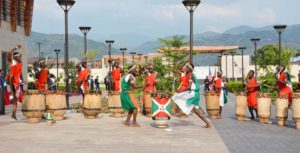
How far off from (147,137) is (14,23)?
1921 cm

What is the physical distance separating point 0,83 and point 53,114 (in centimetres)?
411

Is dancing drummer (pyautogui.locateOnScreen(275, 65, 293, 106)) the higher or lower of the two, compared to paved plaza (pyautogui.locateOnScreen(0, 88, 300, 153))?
higher

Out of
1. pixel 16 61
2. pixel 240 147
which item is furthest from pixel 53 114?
pixel 240 147

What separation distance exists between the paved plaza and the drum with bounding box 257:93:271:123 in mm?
286

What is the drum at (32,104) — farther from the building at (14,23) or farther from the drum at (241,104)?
the building at (14,23)

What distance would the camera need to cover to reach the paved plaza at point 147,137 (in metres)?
9.32

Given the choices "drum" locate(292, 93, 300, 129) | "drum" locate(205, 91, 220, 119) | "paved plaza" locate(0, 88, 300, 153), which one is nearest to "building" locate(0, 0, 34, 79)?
"paved plaza" locate(0, 88, 300, 153)

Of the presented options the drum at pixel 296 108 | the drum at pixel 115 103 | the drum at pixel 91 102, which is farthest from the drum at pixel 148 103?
the drum at pixel 296 108

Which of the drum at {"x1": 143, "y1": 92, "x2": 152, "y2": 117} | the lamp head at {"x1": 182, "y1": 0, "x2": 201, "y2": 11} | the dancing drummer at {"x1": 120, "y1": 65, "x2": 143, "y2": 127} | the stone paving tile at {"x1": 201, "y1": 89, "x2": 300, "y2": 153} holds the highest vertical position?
the lamp head at {"x1": 182, "y1": 0, "x2": 201, "y2": 11}

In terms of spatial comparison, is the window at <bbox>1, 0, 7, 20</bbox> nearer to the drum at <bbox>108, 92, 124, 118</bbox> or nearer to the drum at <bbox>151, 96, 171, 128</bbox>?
the drum at <bbox>108, 92, 124, 118</bbox>

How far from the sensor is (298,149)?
30.3ft

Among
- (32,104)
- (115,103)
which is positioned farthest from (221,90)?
(32,104)

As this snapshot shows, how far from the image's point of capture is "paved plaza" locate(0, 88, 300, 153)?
932 cm

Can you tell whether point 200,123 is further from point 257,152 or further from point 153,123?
point 257,152
